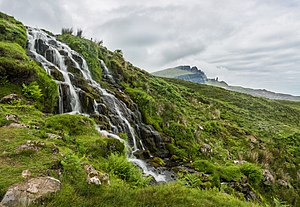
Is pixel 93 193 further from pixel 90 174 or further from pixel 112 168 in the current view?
pixel 112 168

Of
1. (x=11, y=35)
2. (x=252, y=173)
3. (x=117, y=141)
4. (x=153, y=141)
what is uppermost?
(x=11, y=35)

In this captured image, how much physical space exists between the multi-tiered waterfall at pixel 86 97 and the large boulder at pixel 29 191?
711cm

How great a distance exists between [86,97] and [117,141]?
7.45m

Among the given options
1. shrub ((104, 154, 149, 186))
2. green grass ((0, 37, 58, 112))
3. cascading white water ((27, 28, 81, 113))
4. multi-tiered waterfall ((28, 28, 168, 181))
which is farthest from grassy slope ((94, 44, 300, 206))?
green grass ((0, 37, 58, 112))

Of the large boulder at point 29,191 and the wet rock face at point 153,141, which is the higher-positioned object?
the large boulder at point 29,191

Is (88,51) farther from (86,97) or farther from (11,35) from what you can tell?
(86,97)

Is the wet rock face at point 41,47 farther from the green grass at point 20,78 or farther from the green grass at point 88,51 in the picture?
the green grass at point 20,78

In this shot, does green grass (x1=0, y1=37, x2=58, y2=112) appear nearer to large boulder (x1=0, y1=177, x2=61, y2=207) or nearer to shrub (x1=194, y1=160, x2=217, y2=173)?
large boulder (x1=0, y1=177, x2=61, y2=207)

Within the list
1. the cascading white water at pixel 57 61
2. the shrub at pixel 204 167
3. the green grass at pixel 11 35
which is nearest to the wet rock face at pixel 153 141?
Answer: the shrub at pixel 204 167

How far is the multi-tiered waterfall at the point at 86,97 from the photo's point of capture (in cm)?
1480

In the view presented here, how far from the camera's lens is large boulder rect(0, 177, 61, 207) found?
448cm

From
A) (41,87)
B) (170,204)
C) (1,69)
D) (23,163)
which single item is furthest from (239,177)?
(1,69)

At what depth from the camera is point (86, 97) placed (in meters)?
16.2

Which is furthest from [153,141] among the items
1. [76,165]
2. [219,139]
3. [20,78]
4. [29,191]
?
[29,191]
